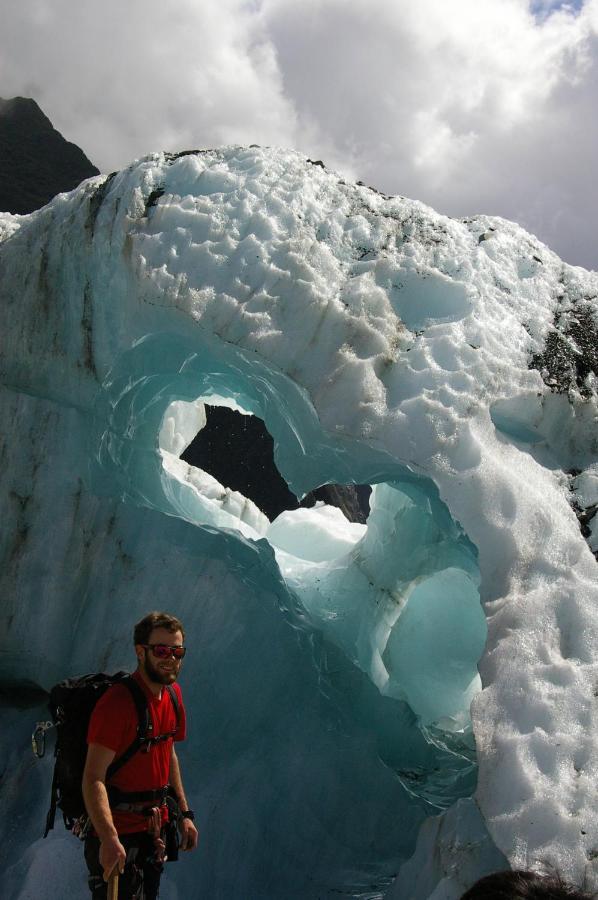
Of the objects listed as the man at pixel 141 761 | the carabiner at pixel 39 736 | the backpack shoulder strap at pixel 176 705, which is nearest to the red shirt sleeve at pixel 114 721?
the man at pixel 141 761

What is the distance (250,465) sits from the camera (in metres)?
28.6

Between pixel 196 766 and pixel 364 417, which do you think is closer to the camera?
pixel 364 417

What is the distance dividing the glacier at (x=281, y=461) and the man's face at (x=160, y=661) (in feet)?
4.77

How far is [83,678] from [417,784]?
3.09 m

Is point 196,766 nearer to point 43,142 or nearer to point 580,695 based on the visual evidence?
point 580,695

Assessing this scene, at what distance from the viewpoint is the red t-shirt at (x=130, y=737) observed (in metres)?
2.56

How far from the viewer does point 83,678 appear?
2.90 meters

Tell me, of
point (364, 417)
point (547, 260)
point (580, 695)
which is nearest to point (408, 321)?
point (364, 417)

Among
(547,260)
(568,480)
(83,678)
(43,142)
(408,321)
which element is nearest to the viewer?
(83,678)

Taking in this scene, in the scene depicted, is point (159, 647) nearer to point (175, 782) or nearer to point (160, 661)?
point (160, 661)

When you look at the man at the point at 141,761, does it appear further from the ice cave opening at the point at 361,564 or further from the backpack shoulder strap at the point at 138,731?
the ice cave opening at the point at 361,564

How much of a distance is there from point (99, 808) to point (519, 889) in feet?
4.61

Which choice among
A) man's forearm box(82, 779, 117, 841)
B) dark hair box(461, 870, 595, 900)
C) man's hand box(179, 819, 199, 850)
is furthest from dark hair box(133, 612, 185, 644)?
dark hair box(461, 870, 595, 900)

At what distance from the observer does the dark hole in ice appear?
28.2 m
